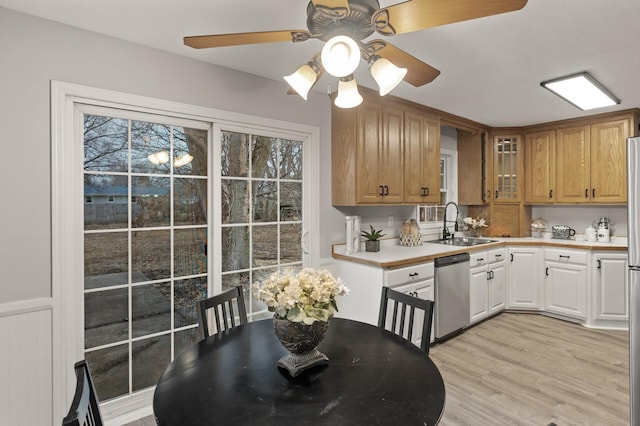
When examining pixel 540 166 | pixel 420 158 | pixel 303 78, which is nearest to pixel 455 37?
pixel 303 78

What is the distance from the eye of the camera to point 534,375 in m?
2.68

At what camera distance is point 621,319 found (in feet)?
11.8

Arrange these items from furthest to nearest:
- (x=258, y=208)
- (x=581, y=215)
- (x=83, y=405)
A: (x=581, y=215) < (x=258, y=208) < (x=83, y=405)

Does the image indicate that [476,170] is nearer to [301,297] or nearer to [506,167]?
[506,167]

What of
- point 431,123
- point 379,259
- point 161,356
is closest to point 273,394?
point 161,356

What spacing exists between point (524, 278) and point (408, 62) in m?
3.70

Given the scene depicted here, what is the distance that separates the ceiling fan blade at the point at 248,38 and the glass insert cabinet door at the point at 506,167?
160 inches

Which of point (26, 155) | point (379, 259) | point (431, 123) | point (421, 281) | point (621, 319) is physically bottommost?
point (621, 319)

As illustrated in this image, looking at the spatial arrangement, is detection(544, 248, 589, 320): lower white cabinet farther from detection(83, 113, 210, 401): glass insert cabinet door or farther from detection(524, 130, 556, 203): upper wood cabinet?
detection(83, 113, 210, 401): glass insert cabinet door

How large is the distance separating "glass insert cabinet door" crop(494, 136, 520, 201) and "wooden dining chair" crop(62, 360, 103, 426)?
4860 millimetres

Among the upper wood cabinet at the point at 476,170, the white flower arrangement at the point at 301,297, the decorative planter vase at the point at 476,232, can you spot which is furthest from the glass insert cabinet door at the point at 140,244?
the decorative planter vase at the point at 476,232

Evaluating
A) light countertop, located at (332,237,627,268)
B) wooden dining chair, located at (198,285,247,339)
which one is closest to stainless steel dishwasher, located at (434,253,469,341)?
light countertop, located at (332,237,627,268)

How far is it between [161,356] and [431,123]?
135 inches

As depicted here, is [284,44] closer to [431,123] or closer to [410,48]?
[410,48]
